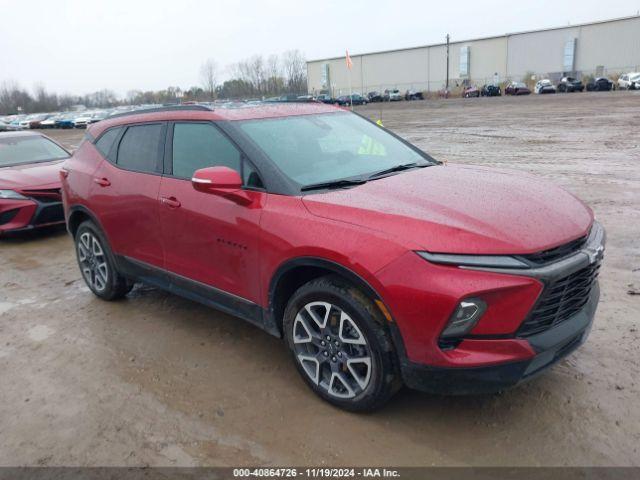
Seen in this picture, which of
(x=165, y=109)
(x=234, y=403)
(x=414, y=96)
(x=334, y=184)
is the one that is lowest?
(x=234, y=403)

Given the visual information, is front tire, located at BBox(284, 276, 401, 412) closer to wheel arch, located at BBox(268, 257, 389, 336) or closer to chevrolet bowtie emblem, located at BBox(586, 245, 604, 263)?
wheel arch, located at BBox(268, 257, 389, 336)

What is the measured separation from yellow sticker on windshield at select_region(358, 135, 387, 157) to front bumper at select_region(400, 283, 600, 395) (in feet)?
5.98

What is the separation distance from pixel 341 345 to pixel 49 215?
245 inches

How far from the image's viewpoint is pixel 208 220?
12.2 feet

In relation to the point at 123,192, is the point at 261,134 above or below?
above

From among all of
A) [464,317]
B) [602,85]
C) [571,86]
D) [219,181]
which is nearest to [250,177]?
[219,181]

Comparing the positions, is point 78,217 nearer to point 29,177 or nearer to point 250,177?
point 250,177

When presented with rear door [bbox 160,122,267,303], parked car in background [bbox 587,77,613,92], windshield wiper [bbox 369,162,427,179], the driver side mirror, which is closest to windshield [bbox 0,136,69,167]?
rear door [bbox 160,122,267,303]

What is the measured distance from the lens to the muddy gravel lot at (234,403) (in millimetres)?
2889

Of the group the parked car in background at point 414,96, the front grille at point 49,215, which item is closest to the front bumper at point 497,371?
the front grille at point 49,215

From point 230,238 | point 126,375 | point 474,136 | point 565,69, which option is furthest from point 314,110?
point 565,69

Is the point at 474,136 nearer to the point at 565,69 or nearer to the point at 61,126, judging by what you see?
the point at 61,126

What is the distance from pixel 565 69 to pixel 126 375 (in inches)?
3228

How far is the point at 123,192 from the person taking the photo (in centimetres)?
457
